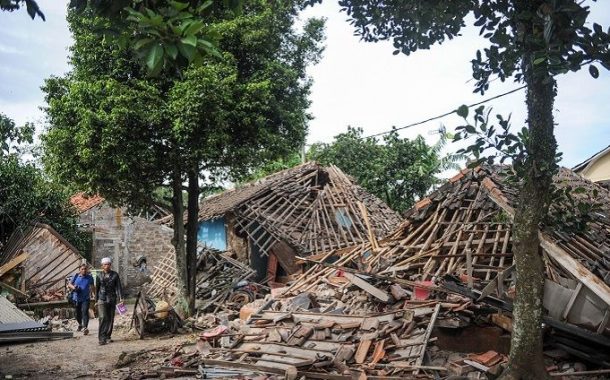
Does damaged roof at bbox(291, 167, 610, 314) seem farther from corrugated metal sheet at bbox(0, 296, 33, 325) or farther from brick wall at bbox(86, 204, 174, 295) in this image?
brick wall at bbox(86, 204, 174, 295)

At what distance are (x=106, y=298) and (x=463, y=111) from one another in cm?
908

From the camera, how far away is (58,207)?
21.0m

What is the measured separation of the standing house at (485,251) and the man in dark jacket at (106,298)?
4.06 metres

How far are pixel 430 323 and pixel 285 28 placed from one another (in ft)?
33.8

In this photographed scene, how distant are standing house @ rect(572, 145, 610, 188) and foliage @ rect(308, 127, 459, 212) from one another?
18.1 feet

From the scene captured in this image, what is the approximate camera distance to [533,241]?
6027 millimetres

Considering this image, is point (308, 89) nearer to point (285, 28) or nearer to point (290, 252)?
point (285, 28)

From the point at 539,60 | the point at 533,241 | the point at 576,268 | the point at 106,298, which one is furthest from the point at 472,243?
the point at 106,298

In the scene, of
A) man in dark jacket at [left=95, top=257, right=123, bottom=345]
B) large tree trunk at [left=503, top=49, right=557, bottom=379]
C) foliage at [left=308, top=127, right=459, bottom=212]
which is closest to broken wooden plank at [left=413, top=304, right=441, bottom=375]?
large tree trunk at [left=503, top=49, right=557, bottom=379]

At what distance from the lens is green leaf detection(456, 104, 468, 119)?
17.8ft

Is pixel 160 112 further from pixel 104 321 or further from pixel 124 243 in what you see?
pixel 124 243

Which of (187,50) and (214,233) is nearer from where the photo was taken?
(187,50)

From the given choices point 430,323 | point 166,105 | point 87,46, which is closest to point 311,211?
point 166,105

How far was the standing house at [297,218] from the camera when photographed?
17.1 m
